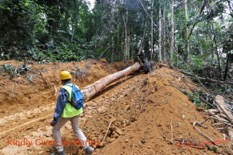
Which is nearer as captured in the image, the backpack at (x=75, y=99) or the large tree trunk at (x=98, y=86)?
the backpack at (x=75, y=99)

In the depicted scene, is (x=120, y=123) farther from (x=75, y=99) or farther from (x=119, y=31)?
(x=119, y=31)

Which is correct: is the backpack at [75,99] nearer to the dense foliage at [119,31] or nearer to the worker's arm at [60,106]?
the worker's arm at [60,106]

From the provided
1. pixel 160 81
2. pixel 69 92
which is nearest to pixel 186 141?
pixel 69 92

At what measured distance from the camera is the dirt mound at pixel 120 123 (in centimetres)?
347

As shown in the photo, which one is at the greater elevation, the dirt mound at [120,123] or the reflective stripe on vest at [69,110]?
the reflective stripe on vest at [69,110]

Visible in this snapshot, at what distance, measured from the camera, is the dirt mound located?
3.47 metres

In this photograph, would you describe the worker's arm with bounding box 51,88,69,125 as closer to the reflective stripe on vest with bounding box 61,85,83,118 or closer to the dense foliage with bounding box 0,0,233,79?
the reflective stripe on vest with bounding box 61,85,83,118

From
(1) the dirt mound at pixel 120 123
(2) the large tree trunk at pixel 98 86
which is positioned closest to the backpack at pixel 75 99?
(1) the dirt mound at pixel 120 123

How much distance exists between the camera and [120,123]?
4.36 meters

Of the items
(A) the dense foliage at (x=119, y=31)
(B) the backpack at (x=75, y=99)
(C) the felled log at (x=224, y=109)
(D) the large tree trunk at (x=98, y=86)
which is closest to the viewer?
(B) the backpack at (x=75, y=99)

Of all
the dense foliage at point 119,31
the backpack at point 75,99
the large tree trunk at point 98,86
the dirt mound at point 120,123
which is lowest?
the dirt mound at point 120,123

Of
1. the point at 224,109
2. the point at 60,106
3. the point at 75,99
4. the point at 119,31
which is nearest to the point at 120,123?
the point at 75,99

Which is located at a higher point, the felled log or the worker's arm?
the worker's arm

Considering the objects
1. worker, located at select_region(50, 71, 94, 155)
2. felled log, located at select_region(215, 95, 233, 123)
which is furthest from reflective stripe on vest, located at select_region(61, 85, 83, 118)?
felled log, located at select_region(215, 95, 233, 123)
